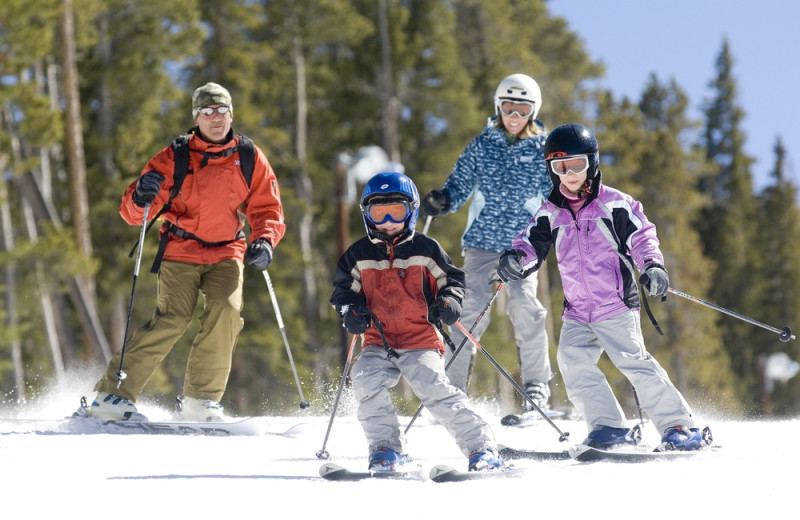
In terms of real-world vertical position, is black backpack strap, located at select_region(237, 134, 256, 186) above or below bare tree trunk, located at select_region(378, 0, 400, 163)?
below

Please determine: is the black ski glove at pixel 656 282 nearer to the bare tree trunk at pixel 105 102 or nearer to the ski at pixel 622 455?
the ski at pixel 622 455

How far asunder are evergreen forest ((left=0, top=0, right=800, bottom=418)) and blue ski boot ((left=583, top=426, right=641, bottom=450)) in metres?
3.38

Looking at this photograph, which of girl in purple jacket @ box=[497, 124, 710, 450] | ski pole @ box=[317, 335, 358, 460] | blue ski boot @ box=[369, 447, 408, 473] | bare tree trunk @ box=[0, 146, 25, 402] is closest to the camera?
blue ski boot @ box=[369, 447, 408, 473]

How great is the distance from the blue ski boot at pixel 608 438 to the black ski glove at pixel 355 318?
1.32 m

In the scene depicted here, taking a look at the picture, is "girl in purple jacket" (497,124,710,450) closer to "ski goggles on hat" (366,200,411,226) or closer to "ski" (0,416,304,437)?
"ski goggles on hat" (366,200,411,226)

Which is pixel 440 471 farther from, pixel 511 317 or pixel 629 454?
pixel 511 317

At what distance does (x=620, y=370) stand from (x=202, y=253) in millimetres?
2669

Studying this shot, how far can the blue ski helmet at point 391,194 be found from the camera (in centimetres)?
461

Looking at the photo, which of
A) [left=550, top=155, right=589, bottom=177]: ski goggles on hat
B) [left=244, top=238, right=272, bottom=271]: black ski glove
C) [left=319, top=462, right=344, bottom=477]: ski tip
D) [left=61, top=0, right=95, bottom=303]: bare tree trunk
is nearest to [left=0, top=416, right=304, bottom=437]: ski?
[left=244, top=238, right=272, bottom=271]: black ski glove

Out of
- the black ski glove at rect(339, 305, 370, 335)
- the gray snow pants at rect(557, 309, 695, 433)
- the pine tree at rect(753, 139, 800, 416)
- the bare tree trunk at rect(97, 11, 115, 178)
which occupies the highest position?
the bare tree trunk at rect(97, 11, 115, 178)

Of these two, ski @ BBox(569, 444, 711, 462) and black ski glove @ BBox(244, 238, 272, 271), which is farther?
black ski glove @ BBox(244, 238, 272, 271)

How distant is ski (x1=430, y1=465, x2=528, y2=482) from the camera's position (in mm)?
3957

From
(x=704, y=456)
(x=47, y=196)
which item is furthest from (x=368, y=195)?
(x=47, y=196)

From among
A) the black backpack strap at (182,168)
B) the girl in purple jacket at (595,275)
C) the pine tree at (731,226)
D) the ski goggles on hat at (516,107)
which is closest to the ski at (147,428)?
the black backpack strap at (182,168)
